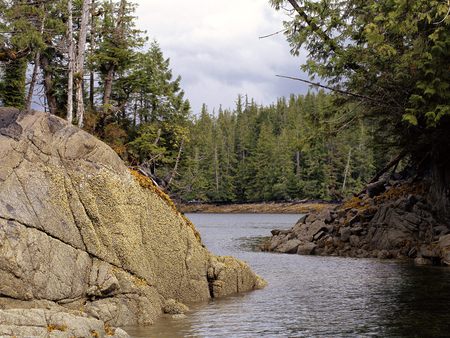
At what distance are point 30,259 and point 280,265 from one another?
17.8 m

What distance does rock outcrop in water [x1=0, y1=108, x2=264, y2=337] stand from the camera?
13.5 metres

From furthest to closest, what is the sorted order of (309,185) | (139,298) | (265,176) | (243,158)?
(243,158)
(265,176)
(309,185)
(139,298)

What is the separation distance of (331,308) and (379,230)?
18313 mm

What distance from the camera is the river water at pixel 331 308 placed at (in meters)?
14.1

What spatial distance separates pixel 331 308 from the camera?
1711cm

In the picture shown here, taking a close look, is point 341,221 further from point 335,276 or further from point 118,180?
point 118,180

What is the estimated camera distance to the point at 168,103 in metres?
58.0

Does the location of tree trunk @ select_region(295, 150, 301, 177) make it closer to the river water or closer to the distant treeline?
the distant treeline

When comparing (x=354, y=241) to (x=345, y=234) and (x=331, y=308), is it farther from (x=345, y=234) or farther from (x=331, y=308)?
(x=331, y=308)

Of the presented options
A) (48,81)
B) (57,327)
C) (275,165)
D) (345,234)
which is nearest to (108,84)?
(48,81)

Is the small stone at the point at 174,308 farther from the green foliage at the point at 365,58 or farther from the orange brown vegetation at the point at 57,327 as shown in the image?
the green foliage at the point at 365,58

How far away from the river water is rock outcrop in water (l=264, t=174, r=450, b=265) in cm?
533

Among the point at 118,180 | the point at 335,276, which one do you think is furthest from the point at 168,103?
the point at 118,180

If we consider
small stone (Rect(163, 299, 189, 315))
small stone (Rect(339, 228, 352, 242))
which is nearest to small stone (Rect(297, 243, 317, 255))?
small stone (Rect(339, 228, 352, 242))
